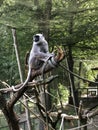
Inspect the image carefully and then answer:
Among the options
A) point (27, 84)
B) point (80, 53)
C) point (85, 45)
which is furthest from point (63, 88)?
point (27, 84)

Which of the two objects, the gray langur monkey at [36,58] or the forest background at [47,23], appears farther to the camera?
the forest background at [47,23]

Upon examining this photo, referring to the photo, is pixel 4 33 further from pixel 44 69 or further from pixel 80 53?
pixel 44 69

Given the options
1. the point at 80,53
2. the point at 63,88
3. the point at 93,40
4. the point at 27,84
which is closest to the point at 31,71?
the point at 27,84

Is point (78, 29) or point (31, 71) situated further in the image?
point (78, 29)

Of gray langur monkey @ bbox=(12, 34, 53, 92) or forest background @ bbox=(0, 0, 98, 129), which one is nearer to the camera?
gray langur monkey @ bbox=(12, 34, 53, 92)

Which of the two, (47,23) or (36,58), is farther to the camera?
(47,23)

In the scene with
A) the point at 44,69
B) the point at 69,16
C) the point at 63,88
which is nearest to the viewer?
the point at 44,69

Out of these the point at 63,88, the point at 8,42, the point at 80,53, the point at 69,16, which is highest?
the point at 69,16

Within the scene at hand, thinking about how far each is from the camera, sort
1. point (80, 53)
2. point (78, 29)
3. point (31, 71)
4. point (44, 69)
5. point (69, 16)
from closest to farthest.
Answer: point (44, 69)
point (31, 71)
point (69, 16)
point (78, 29)
point (80, 53)

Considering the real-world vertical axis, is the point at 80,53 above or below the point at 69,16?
below

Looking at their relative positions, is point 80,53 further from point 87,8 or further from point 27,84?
point 27,84

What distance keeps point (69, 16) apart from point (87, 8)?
432mm

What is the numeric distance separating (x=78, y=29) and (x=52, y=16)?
2.96 ft

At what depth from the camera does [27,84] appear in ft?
8.23
